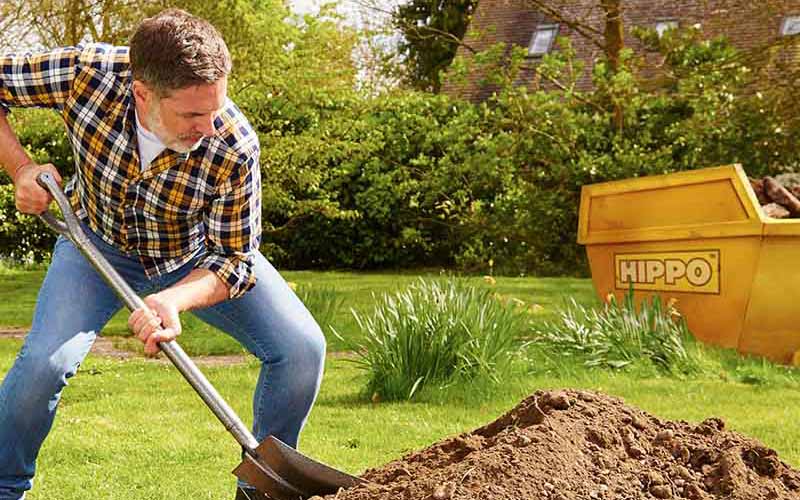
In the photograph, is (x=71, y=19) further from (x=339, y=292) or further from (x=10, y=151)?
(x=10, y=151)

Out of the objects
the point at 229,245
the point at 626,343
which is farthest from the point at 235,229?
the point at 626,343

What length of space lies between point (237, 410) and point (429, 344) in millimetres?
928

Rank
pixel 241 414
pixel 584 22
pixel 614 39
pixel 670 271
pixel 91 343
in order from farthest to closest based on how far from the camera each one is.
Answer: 1. pixel 584 22
2. pixel 614 39
3. pixel 670 271
4. pixel 241 414
5. pixel 91 343

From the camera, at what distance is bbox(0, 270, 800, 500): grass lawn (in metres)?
3.75

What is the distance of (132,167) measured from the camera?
281cm

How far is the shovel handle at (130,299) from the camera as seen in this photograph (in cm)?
→ 267

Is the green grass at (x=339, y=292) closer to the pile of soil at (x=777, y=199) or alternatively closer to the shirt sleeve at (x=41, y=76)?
the pile of soil at (x=777, y=199)

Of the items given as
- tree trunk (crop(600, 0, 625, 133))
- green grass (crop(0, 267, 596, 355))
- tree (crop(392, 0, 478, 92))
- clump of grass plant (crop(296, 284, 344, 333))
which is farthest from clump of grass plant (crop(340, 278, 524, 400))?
tree (crop(392, 0, 478, 92))

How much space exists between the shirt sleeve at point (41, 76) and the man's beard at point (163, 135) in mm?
286

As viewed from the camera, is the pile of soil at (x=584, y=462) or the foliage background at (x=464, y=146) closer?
the pile of soil at (x=584, y=462)

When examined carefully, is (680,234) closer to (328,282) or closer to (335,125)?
(328,282)

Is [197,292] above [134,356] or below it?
above

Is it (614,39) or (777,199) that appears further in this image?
(614,39)

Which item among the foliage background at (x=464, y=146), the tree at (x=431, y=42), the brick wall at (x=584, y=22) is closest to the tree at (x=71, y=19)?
the foliage background at (x=464, y=146)
